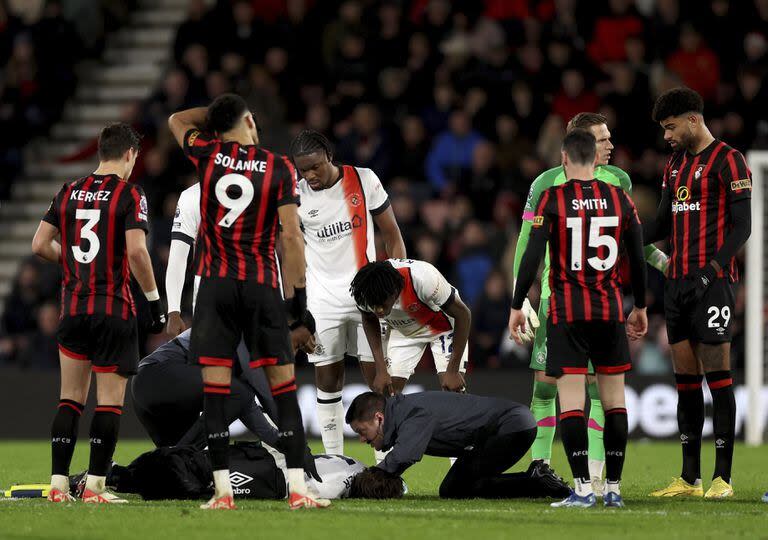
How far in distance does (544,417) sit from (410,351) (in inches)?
39.2

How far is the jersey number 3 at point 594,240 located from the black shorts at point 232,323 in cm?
160

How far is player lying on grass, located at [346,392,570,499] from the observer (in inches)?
315

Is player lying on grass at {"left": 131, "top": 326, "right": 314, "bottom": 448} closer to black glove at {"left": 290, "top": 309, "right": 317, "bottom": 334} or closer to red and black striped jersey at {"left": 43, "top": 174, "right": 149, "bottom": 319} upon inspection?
red and black striped jersey at {"left": 43, "top": 174, "right": 149, "bottom": 319}

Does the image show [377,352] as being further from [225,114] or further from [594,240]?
[225,114]

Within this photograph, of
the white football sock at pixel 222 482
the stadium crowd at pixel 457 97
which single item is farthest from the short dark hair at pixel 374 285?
the stadium crowd at pixel 457 97

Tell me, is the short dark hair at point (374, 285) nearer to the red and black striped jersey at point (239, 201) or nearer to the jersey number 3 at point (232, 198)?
the red and black striped jersey at point (239, 201)

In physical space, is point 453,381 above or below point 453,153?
below

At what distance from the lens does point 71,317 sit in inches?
308

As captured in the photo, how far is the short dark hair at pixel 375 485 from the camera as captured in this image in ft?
26.6

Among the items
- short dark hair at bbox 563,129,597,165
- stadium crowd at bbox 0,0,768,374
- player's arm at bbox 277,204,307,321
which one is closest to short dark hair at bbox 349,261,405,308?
player's arm at bbox 277,204,307,321

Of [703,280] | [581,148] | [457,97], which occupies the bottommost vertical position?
[703,280]

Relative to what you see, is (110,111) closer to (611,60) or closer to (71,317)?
(611,60)

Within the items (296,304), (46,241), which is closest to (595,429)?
(296,304)

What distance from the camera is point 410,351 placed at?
30.3 ft
